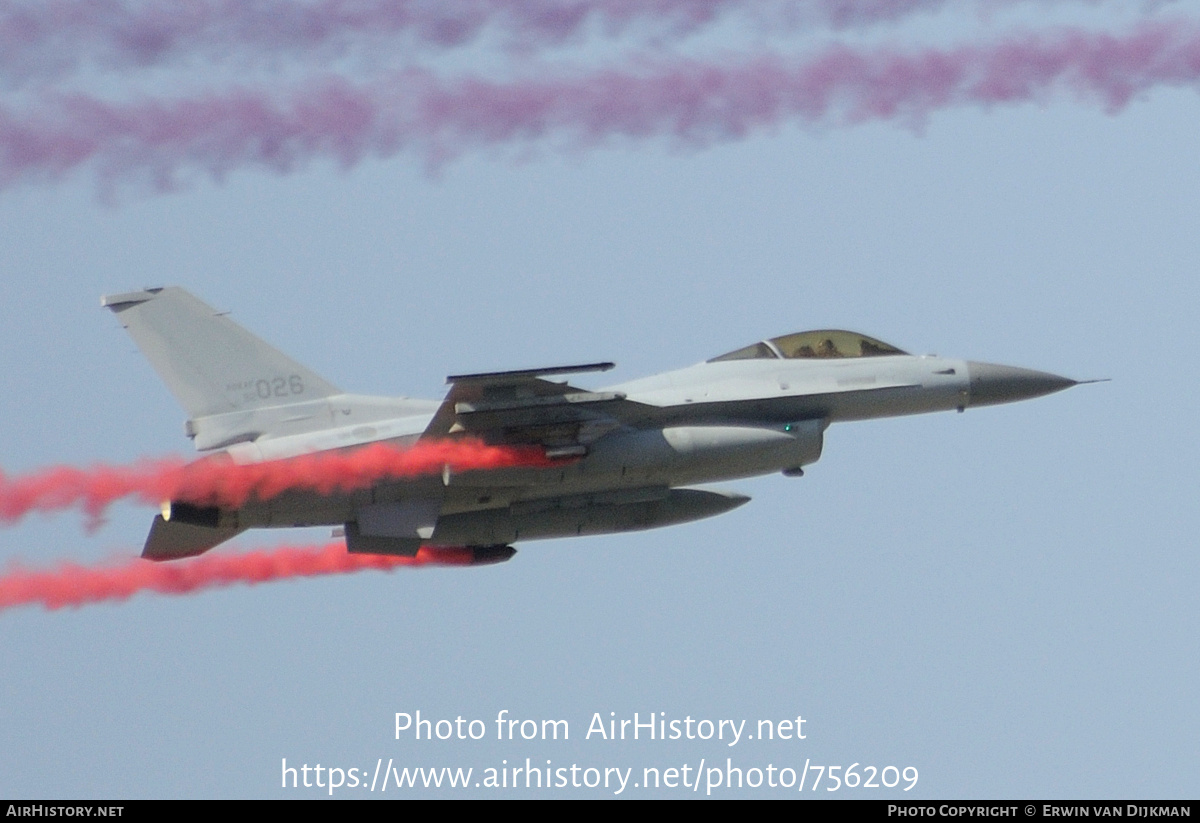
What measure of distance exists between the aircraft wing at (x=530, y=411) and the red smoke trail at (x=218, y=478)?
15.8 inches

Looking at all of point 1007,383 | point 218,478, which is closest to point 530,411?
point 218,478

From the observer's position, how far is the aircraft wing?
Answer: 26109mm

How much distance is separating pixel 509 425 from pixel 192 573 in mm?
5552

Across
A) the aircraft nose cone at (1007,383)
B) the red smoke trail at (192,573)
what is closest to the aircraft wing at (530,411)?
the red smoke trail at (192,573)

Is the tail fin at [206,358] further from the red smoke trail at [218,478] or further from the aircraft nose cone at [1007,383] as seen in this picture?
the aircraft nose cone at [1007,383]

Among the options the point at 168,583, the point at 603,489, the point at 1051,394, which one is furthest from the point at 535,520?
Answer: the point at 1051,394

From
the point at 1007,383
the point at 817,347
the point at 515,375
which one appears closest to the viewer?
the point at 515,375

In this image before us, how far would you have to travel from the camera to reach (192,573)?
29.2 metres

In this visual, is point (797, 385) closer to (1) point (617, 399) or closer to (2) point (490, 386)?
(1) point (617, 399)

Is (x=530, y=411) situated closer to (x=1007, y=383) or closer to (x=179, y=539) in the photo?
(x=179, y=539)

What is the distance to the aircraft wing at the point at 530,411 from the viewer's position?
85.7ft

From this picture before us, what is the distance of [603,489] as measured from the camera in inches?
1114

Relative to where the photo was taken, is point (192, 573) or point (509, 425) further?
point (192, 573)

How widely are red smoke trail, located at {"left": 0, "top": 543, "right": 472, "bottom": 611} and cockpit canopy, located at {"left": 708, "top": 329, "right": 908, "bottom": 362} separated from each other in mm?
4971
